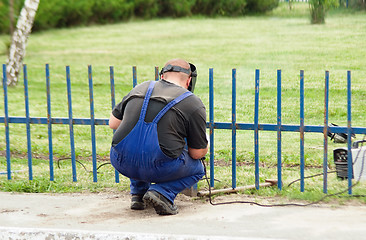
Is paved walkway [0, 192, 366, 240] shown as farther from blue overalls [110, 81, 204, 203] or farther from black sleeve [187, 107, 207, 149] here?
black sleeve [187, 107, 207, 149]

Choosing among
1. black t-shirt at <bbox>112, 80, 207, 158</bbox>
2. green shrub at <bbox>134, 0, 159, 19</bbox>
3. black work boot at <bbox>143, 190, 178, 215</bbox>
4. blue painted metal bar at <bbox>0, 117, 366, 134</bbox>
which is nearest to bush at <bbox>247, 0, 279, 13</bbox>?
green shrub at <bbox>134, 0, 159, 19</bbox>

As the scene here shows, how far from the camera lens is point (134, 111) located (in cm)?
492

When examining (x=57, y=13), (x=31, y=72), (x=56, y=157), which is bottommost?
(x=56, y=157)

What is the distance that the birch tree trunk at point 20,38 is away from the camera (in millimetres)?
12727

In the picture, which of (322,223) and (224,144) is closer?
(322,223)

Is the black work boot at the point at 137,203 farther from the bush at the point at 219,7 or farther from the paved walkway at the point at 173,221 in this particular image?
the bush at the point at 219,7

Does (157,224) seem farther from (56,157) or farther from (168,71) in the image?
(56,157)

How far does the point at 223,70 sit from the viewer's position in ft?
41.8

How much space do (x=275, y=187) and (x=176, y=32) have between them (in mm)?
11029

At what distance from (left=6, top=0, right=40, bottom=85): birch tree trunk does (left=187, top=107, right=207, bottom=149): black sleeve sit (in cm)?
869

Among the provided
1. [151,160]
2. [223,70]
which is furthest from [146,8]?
[151,160]

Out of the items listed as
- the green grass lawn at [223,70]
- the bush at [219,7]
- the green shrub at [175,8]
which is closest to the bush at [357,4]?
the green grass lawn at [223,70]

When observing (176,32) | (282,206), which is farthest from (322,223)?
(176,32)

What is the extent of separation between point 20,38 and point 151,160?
29.6ft
